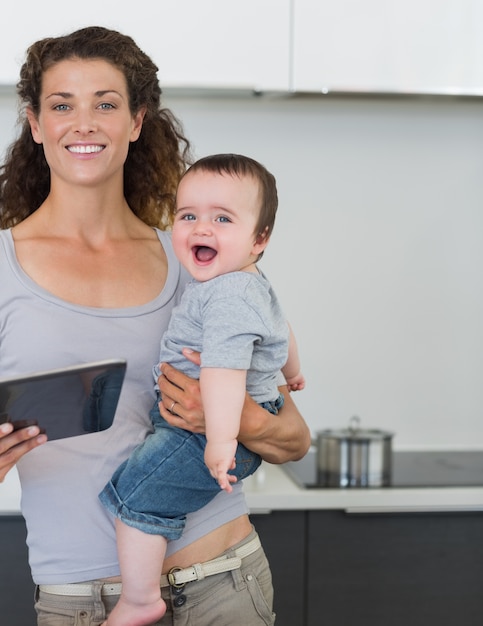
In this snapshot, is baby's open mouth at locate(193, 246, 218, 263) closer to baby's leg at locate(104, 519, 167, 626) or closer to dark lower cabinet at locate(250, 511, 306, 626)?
baby's leg at locate(104, 519, 167, 626)

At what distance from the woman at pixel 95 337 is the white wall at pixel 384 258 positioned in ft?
3.91

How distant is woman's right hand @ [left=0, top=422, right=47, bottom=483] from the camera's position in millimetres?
1257

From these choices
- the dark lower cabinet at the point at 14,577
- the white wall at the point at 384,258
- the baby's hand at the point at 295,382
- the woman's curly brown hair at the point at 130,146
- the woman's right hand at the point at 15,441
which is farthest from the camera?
the white wall at the point at 384,258

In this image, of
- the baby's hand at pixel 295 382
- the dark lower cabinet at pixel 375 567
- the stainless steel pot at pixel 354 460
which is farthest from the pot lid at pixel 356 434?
the baby's hand at pixel 295 382

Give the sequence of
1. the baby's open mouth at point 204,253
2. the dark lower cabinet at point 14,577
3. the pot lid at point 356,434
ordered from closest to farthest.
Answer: the baby's open mouth at point 204,253 → the dark lower cabinet at point 14,577 → the pot lid at point 356,434

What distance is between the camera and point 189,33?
A: 2.24 metres

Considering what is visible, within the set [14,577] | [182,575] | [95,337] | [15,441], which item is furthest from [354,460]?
[15,441]

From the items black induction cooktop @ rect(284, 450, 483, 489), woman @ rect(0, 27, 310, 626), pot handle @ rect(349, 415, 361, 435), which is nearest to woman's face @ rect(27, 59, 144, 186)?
woman @ rect(0, 27, 310, 626)

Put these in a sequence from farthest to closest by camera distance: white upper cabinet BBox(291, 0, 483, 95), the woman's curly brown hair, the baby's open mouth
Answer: white upper cabinet BBox(291, 0, 483, 95)
the woman's curly brown hair
the baby's open mouth

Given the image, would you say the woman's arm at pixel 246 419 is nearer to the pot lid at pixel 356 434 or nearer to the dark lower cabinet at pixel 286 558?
the dark lower cabinet at pixel 286 558

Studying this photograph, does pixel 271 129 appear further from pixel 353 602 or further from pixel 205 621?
pixel 205 621

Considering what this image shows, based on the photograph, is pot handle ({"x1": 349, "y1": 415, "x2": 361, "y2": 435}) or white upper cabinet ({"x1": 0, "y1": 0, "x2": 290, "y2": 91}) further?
pot handle ({"x1": 349, "y1": 415, "x2": 361, "y2": 435})

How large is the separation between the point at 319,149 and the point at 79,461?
5.17ft

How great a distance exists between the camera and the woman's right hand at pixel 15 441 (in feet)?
4.12
